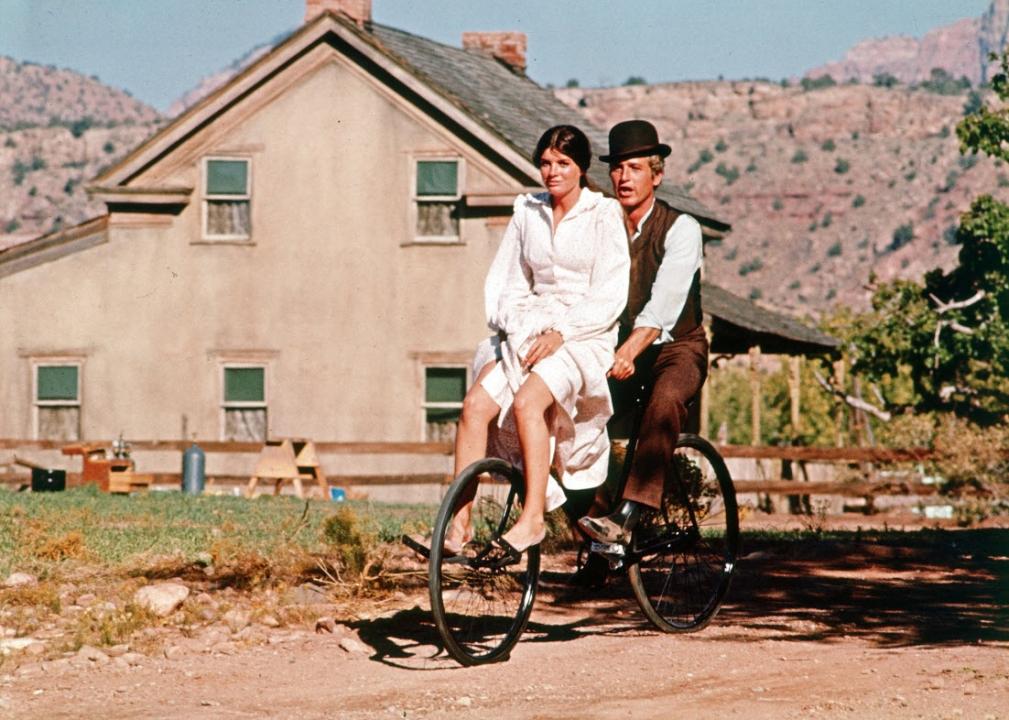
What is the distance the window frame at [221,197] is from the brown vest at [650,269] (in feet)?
66.0

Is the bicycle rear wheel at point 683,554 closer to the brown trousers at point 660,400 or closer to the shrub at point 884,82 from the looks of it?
the brown trousers at point 660,400

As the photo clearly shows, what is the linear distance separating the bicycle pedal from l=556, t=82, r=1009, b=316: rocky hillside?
317 feet

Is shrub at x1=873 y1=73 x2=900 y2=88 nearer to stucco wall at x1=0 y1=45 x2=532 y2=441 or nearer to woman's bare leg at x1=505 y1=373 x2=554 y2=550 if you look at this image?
stucco wall at x1=0 y1=45 x2=532 y2=441

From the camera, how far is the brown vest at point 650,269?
7.90 m

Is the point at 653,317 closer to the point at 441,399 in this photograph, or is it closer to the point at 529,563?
the point at 529,563

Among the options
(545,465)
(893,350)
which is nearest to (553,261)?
(545,465)

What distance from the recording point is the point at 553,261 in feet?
24.7

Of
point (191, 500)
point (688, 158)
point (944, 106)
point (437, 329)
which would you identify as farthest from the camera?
point (944, 106)

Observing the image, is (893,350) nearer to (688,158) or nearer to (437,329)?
(437,329)

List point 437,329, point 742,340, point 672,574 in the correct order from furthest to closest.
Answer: point 742,340 → point 437,329 → point 672,574

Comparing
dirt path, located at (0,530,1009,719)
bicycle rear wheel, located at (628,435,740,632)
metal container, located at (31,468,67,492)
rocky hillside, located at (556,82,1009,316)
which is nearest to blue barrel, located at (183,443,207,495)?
metal container, located at (31,468,67,492)

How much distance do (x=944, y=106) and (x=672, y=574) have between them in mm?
152696

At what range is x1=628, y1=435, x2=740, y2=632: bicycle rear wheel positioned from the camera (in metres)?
8.02

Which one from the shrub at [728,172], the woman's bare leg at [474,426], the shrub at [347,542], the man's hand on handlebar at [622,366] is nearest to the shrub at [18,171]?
the shrub at [728,172]
